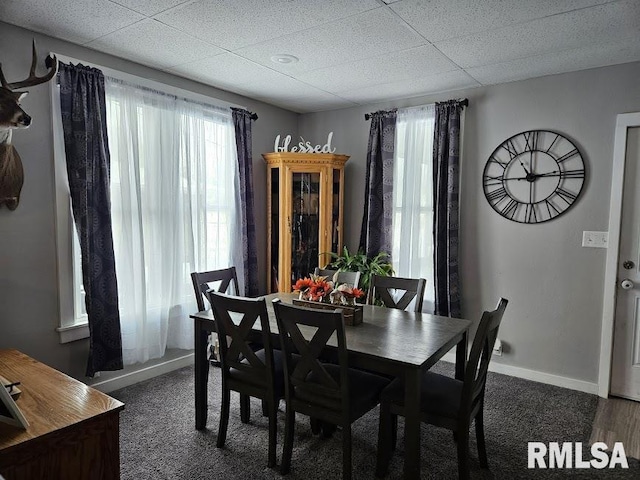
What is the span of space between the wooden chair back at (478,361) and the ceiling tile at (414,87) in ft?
6.82

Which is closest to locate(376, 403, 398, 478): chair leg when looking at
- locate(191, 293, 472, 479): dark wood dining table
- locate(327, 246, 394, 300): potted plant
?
locate(191, 293, 472, 479): dark wood dining table

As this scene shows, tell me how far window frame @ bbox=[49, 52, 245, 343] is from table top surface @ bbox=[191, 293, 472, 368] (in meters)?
0.98

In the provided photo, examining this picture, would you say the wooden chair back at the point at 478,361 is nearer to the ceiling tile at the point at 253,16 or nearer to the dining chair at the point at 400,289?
the dining chair at the point at 400,289

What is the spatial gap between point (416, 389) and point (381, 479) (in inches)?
24.2

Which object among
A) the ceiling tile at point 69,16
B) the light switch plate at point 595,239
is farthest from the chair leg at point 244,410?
the light switch plate at point 595,239

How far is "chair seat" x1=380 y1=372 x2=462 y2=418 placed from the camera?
203 cm

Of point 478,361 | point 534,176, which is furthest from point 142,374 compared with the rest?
point 534,176

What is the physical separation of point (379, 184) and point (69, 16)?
275 centimetres

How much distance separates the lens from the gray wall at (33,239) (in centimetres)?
256

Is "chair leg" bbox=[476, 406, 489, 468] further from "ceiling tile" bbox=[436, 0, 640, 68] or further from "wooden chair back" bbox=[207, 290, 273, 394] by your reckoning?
"ceiling tile" bbox=[436, 0, 640, 68]

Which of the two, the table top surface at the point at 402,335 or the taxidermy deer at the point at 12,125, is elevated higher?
the taxidermy deer at the point at 12,125

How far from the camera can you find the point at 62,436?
4.95 feet

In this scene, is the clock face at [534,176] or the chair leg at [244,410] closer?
the chair leg at [244,410]

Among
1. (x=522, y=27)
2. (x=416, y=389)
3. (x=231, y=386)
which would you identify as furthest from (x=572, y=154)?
(x=231, y=386)
